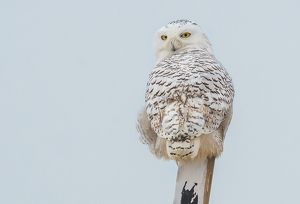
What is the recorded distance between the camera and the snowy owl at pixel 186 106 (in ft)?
12.5

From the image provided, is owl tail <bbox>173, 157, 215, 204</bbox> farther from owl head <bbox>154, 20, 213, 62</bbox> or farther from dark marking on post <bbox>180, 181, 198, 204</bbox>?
owl head <bbox>154, 20, 213, 62</bbox>

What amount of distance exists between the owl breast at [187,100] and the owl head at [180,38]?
363 millimetres

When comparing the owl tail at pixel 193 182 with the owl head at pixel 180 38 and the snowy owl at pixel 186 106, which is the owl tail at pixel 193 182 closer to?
the snowy owl at pixel 186 106

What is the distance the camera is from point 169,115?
151 inches

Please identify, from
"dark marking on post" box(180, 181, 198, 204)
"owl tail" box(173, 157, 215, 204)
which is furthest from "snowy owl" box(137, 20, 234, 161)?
"dark marking on post" box(180, 181, 198, 204)

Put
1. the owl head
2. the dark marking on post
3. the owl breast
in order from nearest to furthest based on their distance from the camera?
the owl breast → the dark marking on post → the owl head

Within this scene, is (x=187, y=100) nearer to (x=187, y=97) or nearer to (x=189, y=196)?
(x=187, y=97)

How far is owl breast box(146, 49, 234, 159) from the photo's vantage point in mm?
3781

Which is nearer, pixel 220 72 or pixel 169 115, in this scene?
pixel 169 115

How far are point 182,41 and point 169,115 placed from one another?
1.06 m

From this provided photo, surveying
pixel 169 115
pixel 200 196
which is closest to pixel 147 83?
pixel 169 115

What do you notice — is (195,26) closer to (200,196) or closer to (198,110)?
(198,110)

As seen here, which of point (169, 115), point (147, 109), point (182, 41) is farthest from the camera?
point (182, 41)

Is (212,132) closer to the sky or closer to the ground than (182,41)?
closer to the ground
